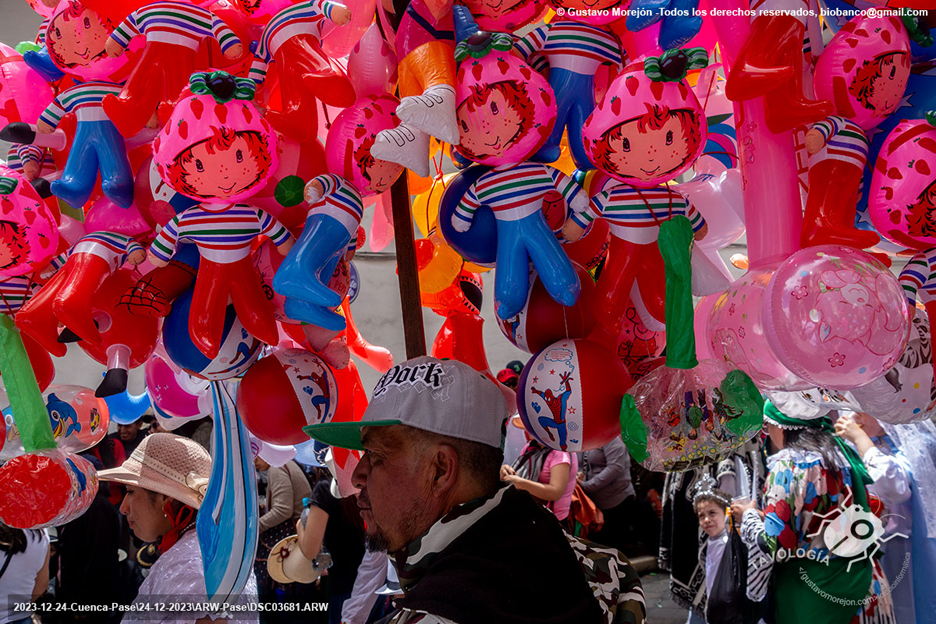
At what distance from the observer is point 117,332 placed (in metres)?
1.42

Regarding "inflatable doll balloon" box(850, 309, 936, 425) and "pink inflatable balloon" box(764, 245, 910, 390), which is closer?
"pink inflatable balloon" box(764, 245, 910, 390)

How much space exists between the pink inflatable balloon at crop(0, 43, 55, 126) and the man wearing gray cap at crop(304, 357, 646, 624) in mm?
974

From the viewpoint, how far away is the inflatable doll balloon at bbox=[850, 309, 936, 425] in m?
1.27

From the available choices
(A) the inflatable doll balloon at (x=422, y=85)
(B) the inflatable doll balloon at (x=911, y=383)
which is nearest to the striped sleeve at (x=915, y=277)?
(B) the inflatable doll balloon at (x=911, y=383)

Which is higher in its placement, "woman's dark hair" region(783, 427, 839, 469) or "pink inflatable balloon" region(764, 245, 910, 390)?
"pink inflatable balloon" region(764, 245, 910, 390)

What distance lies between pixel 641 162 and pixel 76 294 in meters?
1.04

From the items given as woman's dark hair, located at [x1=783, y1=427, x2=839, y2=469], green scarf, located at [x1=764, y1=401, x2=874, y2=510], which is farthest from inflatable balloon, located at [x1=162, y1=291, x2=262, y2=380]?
woman's dark hair, located at [x1=783, y1=427, x2=839, y2=469]

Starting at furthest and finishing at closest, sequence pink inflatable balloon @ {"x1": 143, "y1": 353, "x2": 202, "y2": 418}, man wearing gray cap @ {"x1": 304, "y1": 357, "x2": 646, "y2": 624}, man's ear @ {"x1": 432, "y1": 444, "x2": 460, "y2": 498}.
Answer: pink inflatable balloon @ {"x1": 143, "y1": 353, "x2": 202, "y2": 418} < man's ear @ {"x1": 432, "y1": 444, "x2": 460, "y2": 498} < man wearing gray cap @ {"x1": 304, "y1": 357, "x2": 646, "y2": 624}

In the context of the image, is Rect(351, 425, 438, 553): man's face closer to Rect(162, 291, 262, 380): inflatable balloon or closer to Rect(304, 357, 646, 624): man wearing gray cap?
Rect(304, 357, 646, 624): man wearing gray cap

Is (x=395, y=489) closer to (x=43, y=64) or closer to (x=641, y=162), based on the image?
(x=641, y=162)

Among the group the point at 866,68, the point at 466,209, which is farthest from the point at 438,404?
the point at 866,68

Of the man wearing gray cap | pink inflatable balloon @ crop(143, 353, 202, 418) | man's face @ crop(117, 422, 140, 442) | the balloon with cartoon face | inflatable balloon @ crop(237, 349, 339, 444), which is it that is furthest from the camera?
man's face @ crop(117, 422, 140, 442)

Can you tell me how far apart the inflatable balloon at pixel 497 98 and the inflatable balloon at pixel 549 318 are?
0.97 feet

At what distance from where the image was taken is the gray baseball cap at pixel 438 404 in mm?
1255
